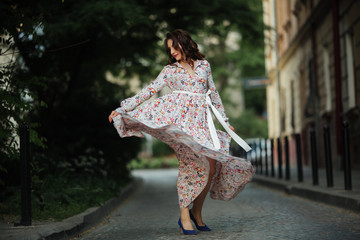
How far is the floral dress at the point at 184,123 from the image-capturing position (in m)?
5.15

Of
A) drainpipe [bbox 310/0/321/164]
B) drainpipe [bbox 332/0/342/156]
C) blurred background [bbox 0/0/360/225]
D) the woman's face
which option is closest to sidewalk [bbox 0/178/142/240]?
blurred background [bbox 0/0/360/225]

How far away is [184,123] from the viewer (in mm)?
5203

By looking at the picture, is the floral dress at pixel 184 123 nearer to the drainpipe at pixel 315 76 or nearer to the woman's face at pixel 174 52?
the woman's face at pixel 174 52

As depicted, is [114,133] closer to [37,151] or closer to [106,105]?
[106,105]

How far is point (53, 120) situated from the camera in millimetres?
11461

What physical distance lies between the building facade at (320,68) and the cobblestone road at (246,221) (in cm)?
358

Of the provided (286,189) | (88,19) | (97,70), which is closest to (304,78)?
(97,70)

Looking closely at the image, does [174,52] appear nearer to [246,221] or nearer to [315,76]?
[246,221]

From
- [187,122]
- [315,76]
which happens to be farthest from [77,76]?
[315,76]

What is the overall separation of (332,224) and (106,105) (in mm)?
7261

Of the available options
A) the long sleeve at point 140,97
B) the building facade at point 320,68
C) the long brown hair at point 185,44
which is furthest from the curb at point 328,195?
the long sleeve at point 140,97

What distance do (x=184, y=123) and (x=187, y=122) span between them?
0.04 metres

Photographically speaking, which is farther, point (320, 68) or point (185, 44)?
point (320, 68)

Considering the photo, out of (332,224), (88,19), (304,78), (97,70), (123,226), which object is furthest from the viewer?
(304,78)
